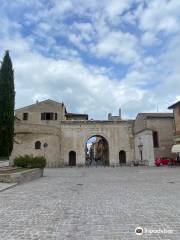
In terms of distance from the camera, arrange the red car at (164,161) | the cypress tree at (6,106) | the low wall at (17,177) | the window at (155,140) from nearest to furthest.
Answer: the low wall at (17,177)
the cypress tree at (6,106)
the red car at (164,161)
the window at (155,140)

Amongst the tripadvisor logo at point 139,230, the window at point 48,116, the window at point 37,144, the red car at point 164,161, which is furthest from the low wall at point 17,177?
the window at point 48,116

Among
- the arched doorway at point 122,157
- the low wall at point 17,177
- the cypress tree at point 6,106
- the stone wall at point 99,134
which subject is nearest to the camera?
the low wall at point 17,177

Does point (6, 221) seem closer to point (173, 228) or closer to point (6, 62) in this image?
point (173, 228)

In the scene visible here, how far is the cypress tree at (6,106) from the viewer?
66.3 ft

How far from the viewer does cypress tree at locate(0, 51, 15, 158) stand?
20203mm

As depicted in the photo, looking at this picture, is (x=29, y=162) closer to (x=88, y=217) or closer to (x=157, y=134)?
(x=88, y=217)

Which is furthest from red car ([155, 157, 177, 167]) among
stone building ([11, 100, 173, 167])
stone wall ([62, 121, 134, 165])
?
stone wall ([62, 121, 134, 165])

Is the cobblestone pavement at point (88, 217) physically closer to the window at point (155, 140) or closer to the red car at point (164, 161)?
the red car at point (164, 161)

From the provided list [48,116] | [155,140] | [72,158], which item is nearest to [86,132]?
[72,158]

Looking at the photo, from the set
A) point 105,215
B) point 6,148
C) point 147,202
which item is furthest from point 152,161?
point 105,215

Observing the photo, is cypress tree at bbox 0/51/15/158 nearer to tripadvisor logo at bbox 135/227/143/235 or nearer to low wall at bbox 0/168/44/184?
low wall at bbox 0/168/44/184

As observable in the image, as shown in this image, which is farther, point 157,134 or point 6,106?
point 157,134

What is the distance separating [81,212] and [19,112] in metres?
39.0

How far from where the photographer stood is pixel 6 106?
20.3 meters
